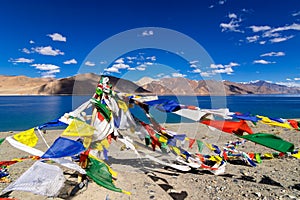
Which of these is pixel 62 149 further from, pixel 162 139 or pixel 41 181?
pixel 162 139

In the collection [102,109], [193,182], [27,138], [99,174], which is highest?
[102,109]

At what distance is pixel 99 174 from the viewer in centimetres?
342

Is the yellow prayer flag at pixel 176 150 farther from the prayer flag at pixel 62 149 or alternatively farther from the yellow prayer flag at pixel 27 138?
the yellow prayer flag at pixel 27 138

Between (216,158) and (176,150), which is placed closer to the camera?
(176,150)

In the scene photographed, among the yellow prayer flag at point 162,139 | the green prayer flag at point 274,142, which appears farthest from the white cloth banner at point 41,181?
the green prayer flag at point 274,142

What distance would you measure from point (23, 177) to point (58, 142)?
2.30ft

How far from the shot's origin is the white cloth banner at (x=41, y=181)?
108 inches

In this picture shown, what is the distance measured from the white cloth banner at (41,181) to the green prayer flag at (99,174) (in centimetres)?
53

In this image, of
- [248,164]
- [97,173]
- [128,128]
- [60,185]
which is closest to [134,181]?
[128,128]

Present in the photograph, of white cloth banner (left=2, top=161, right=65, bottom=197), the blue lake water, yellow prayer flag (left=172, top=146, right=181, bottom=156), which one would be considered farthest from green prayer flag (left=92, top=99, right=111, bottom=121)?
yellow prayer flag (left=172, top=146, right=181, bottom=156)

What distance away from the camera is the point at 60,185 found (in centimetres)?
299

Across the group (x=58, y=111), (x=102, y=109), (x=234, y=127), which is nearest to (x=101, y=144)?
(x=102, y=109)

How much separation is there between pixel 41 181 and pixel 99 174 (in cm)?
89

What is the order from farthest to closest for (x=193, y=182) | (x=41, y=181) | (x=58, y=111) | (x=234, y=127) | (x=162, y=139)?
(x=58, y=111) → (x=162, y=139) → (x=193, y=182) → (x=234, y=127) → (x=41, y=181)
